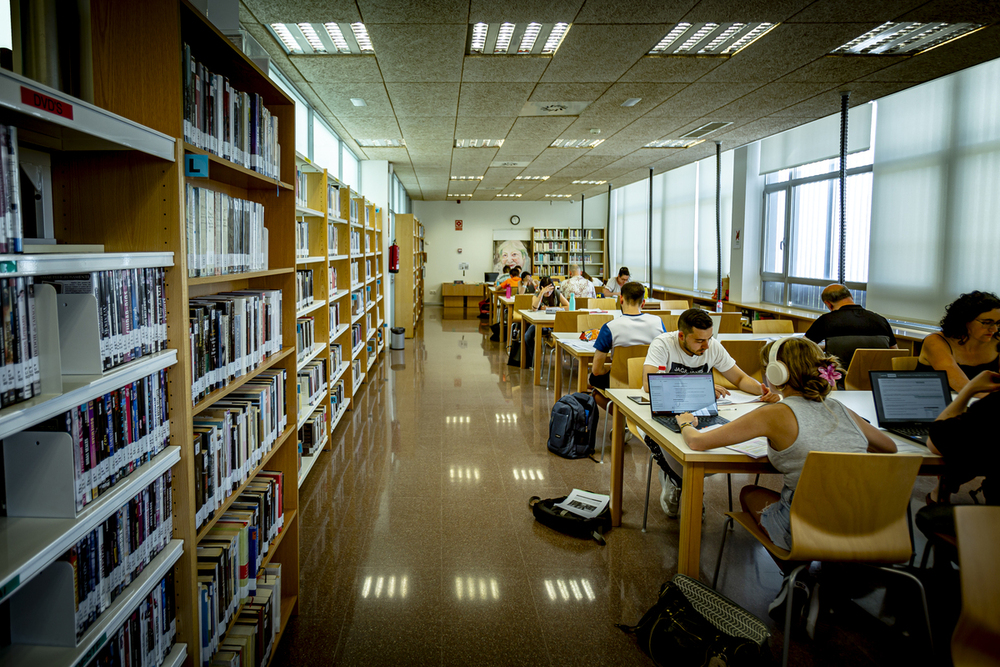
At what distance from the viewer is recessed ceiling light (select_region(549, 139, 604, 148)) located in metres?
7.70

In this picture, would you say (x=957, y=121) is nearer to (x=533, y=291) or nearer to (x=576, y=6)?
(x=576, y=6)

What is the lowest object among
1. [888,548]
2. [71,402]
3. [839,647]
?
[839,647]

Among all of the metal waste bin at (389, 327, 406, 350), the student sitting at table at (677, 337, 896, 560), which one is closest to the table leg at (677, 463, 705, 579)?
the student sitting at table at (677, 337, 896, 560)

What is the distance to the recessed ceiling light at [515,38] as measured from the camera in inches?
153

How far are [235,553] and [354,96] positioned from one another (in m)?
4.58

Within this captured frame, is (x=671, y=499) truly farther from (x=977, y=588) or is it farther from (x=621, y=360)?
(x=977, y=588)

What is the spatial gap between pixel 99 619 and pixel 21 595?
0.15 metres

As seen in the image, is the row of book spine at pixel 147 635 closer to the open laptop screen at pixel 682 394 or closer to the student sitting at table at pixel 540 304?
the open laptop screen at pixel 682 394

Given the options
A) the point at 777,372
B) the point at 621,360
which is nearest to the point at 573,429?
the point at 621,360

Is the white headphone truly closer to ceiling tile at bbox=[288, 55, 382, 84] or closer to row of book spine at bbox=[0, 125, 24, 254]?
row of book spine at bbox=[0, 125, 24, 254]

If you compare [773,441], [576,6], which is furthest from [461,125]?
[773,441]

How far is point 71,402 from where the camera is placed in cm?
109

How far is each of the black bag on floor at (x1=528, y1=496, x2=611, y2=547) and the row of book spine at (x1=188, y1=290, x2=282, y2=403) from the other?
1.73 meters

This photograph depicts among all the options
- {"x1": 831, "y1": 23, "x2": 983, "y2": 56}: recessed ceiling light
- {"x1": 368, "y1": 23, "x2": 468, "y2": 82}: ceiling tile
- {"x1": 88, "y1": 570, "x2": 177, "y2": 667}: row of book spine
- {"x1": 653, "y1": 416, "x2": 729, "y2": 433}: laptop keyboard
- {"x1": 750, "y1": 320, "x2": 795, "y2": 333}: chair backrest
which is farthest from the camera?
{"x1": 750, "y1": 320, "x2": 795, "y2": 333}: chair backrest
